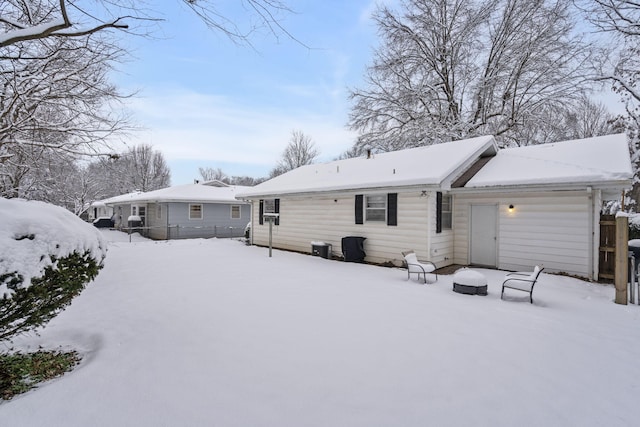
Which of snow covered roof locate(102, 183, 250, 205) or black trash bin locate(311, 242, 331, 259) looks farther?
snow covered roof locate(102, 183, 250, 205)

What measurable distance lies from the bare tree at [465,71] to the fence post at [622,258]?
42.6 ft

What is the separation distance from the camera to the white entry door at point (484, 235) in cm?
915

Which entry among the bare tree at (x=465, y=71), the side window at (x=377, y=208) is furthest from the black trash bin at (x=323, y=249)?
the bare tree at (x=465, y=71)

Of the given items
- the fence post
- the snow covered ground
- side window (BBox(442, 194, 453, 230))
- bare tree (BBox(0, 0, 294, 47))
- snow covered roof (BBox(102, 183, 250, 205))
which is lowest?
the snow covered ground

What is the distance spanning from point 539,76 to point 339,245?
14.7 meters

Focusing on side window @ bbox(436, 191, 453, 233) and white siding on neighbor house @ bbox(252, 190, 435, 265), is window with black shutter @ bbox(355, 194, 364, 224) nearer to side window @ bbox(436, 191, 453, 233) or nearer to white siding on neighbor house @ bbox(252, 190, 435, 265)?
white siding on neighbor house @ bbox(252, 190, 435, 265)

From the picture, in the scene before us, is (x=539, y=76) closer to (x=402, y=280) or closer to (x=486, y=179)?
(x=486, y=179)

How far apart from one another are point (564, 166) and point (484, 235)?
2719 millimetres

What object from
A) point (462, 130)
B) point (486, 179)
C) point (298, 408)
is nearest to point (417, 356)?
point (298, 408)

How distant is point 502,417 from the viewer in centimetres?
260

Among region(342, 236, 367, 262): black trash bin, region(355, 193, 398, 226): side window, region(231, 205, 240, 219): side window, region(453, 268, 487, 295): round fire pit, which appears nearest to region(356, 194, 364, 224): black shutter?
region(355, 193, 398, 226): side window

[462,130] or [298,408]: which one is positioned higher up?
[462,130]

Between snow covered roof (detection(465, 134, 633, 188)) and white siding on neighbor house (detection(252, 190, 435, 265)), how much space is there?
1.90 m

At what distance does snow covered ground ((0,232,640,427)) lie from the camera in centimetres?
263
